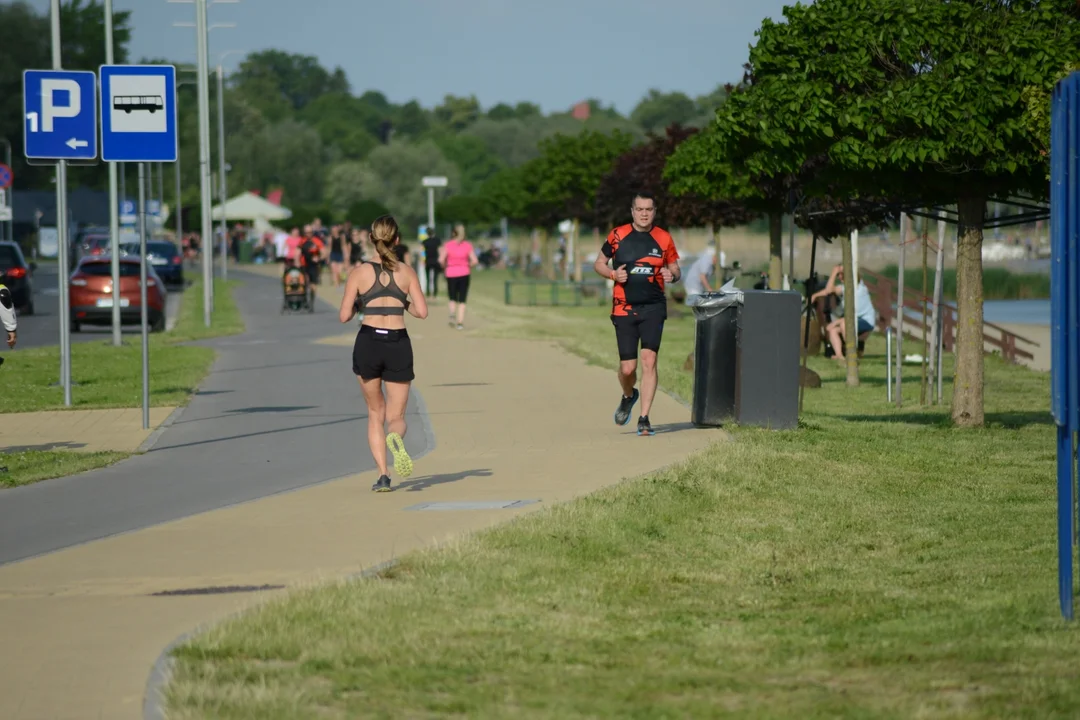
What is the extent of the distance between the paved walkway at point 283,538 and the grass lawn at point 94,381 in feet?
2.19

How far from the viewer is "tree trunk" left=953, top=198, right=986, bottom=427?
45.9 feet

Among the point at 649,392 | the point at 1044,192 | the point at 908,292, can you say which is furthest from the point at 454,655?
the point at 908,292

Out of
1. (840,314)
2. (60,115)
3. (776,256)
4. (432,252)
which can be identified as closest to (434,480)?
(60,115)

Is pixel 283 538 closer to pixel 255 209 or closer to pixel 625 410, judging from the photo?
pixel 625 410

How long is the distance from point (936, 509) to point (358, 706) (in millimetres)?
5126

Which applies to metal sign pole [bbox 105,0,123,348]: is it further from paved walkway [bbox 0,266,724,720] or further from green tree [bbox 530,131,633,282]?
green tree [bbox 530,131,633,282]

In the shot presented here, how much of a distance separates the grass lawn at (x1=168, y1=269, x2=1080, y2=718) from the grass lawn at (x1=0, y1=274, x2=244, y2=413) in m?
8.24

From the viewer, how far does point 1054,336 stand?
6.55 metres

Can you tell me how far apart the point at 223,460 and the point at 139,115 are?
131 inches

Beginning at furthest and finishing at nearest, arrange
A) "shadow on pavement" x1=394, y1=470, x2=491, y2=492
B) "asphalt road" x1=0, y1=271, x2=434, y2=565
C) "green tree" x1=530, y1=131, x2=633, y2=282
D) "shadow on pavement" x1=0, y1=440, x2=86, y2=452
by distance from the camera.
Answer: "green tree" x1=530, y1=131, x2=633, y2=282 < "shadow on pavement" x1=0, y1=440, x2=86, y2=452 < "shadow on pavement" x1=394, y1=470, x2=491, y2=492 < "asphalt road" x1=0, y1=271, x2=434, y2=565

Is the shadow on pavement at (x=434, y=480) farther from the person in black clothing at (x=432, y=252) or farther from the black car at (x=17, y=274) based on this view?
the person in black clothing at (x=432, y=252)

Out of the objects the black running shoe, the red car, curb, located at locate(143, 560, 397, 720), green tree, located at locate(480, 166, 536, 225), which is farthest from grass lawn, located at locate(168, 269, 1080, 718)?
green tree, located at locate(480, 166, 536, 225)

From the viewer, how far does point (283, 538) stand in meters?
8.94

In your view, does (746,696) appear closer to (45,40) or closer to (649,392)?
(649,392)
